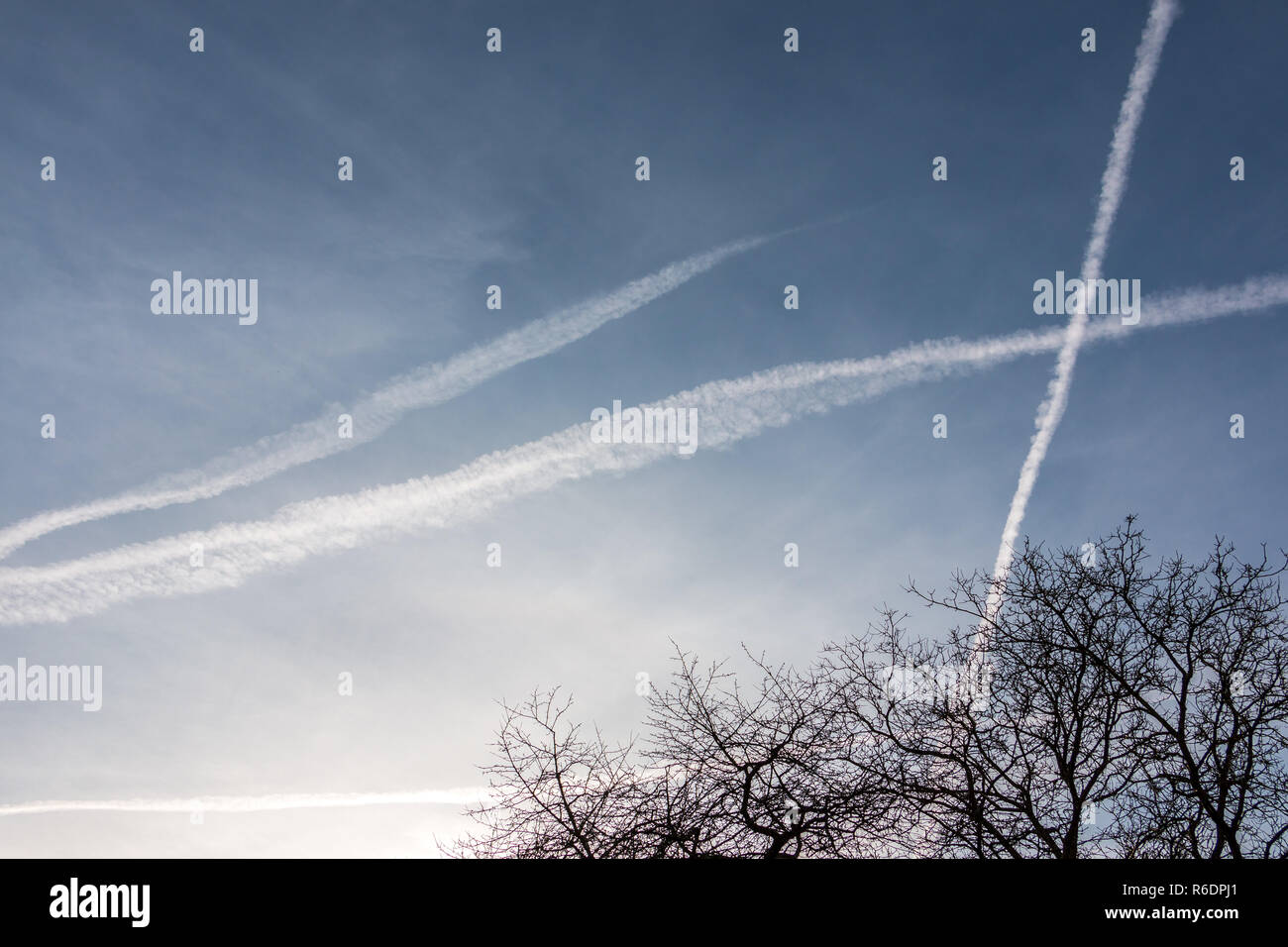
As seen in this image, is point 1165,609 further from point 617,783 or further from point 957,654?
point 617,783

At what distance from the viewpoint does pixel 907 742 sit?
39.8 ft

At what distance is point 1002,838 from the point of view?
10969 mm

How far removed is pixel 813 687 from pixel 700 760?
1978mm

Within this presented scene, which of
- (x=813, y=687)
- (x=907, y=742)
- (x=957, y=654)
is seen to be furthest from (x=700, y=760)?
(x=957, y=654)
